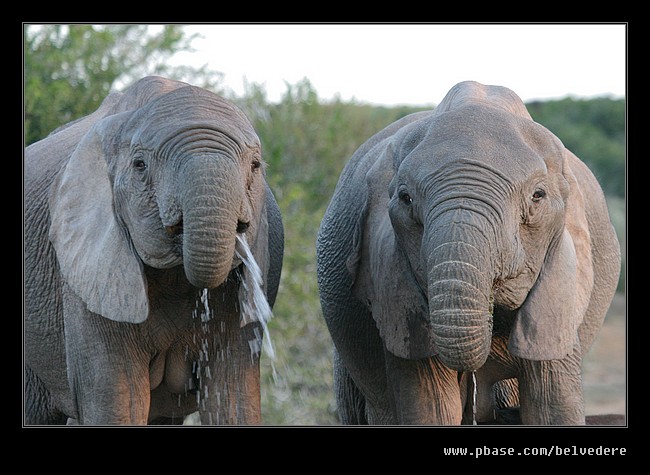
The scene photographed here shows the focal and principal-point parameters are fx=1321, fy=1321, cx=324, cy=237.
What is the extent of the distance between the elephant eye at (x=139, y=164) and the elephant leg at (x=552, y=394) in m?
1.51

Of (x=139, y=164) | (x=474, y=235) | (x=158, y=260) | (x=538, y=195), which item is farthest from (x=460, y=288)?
(x=139, y=164)

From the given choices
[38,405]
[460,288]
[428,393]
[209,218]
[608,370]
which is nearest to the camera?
[460,288]

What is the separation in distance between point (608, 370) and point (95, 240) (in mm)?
14431

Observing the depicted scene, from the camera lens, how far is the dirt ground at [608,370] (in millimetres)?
16203

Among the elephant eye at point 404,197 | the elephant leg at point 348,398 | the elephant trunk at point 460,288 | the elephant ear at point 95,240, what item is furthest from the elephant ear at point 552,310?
the elephant leg at point 348,398

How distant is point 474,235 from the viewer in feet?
13.3

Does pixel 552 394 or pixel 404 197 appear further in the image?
pixel 552 394

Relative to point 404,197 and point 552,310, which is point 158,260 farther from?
point 552,310

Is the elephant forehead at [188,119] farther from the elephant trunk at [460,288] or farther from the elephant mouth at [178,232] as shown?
the elephant trunk at [460,288]

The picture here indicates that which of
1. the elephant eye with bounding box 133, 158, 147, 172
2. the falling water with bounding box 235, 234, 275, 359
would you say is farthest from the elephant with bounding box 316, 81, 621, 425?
the elephant eye with bounding box 133, 158, 147, 172

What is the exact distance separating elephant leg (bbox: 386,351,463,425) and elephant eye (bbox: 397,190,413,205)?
688 mm

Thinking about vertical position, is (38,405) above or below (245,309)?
below

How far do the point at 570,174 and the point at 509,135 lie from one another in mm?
334
